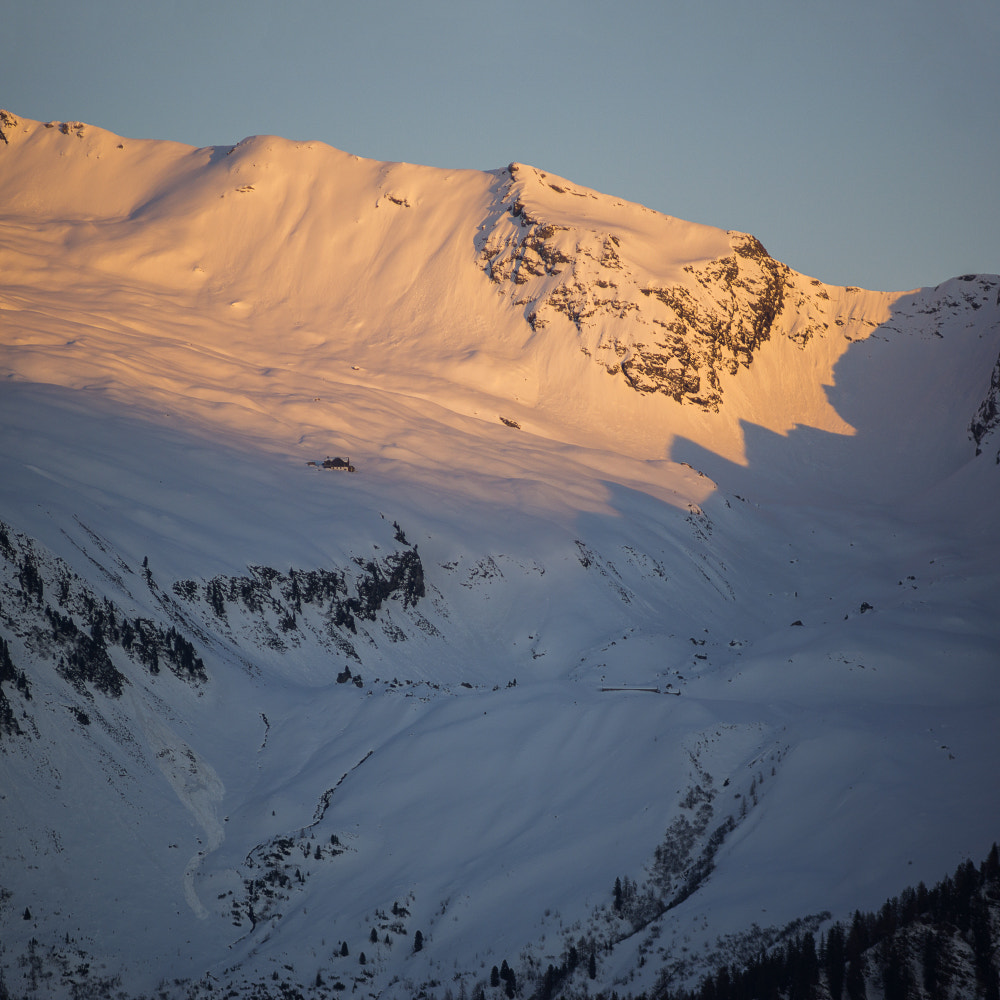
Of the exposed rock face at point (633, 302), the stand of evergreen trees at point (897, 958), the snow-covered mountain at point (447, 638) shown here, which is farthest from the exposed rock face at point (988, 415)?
the stand of evergreen trees at point (897, 958)

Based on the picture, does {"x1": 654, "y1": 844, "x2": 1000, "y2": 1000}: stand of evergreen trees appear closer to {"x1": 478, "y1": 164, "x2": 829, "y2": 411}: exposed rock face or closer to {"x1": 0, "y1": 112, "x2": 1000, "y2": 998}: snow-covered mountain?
{"x1": 0, "y1": 112, "x2": 1000, "y2": 998}: snow-covered mountain

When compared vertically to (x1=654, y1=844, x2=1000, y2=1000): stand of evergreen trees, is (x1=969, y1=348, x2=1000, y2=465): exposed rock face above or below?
above

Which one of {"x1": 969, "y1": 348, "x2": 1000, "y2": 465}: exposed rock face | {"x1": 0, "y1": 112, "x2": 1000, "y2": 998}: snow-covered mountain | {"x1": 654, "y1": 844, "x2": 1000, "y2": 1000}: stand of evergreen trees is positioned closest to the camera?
{"x1": 654, "y1": 844, "x2": 1000, "y2": 1000}: stand of evergreen trees

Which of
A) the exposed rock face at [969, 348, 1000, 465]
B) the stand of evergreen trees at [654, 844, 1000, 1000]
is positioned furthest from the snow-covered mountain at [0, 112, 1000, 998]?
the stand of evergreen trees at [654, 844, 1000, 1000]

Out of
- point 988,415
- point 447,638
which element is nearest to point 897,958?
point 447,638

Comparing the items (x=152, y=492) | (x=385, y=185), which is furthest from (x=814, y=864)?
(x=385, y=185)

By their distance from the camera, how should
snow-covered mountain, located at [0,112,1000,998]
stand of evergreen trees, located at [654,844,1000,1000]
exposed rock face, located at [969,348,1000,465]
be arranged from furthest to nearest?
exposed rock face, located at [969,348,1000,465] → snow-covered mountain, located at [0,112,1000,998] → stand of evergreen trees, located at [654,844,1000,1000]

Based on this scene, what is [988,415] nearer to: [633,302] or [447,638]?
[633,302]
